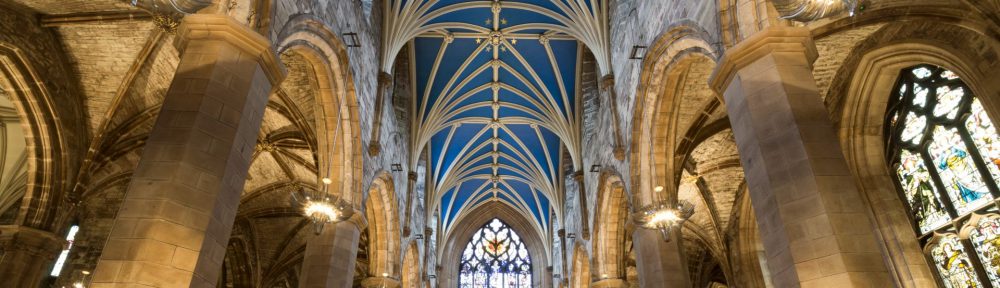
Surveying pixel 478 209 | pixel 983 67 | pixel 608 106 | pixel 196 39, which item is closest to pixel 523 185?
pixel 478 209

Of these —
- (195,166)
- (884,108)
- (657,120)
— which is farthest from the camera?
(884,108)

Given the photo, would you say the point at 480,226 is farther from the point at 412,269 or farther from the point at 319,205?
the point at 319,205

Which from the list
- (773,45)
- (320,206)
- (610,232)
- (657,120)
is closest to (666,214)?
(657,120)

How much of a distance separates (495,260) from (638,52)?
20336mm

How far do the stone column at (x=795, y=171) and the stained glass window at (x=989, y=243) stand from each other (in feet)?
19.0

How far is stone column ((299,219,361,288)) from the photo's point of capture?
11508 mm

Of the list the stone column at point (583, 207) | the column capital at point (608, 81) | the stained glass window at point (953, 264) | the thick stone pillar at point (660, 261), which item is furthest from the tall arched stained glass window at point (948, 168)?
the stone column at point (583, 207)

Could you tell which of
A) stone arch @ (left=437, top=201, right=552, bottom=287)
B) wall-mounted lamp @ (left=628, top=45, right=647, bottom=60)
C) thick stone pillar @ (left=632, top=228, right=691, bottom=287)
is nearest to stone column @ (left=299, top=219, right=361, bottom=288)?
thick stone pillar @ (left=632, top=228, right=691, bottom=287)

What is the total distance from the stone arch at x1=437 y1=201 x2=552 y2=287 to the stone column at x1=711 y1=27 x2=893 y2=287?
2333 cm

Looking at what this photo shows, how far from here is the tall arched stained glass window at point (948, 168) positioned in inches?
413

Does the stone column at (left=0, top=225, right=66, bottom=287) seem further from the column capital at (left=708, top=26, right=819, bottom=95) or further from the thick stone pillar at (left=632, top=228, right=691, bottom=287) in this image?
the column capital at (left=708, top=26, right=819, bottom=95)

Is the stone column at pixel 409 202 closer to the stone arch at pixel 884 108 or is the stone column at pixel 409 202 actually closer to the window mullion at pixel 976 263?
the stone arch at pixel 884 108

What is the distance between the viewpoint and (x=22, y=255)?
11.9 meters

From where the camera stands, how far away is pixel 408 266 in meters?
22.9
